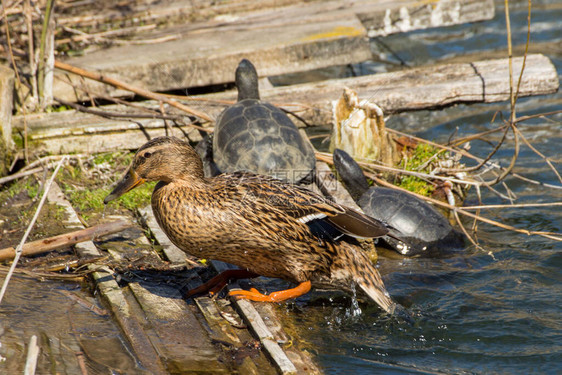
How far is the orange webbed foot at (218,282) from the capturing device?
14.4ft

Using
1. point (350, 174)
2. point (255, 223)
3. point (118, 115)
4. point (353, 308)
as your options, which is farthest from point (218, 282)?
point (118, 115)

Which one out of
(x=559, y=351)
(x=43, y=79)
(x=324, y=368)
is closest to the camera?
(x=324, y=368)

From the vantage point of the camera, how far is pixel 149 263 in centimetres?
477

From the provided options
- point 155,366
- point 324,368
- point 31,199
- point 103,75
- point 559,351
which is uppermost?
point 103,75

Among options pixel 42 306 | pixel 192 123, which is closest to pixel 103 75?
pixel 192 123

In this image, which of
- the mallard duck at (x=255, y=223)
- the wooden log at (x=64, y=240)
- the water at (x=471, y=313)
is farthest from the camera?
the wooden log at (x=64, y=240)

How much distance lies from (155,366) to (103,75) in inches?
184

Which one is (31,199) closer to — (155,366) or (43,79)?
(43,79)

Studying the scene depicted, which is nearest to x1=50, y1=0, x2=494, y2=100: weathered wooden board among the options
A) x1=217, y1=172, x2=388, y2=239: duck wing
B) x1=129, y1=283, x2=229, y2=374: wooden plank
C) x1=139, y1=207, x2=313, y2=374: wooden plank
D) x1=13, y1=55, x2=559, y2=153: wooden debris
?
x1=13, y1=55, x2=559, y2=153: wooden debris

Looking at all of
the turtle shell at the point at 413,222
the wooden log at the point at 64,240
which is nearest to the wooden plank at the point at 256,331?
the wooden log at the point at 64,240

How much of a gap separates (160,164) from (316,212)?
1113 millimetres

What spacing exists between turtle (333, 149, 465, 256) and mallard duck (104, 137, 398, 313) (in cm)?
145

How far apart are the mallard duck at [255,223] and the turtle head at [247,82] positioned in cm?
255

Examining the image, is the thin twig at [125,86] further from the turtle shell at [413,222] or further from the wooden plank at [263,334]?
the wooden plank at [263,334]
